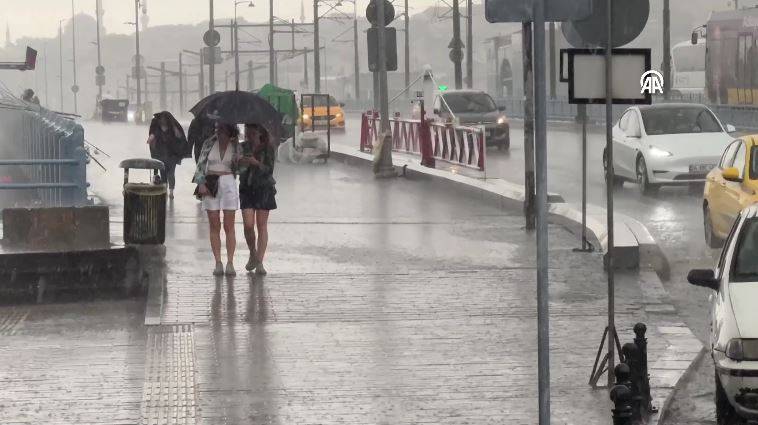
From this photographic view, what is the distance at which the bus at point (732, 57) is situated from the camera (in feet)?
161

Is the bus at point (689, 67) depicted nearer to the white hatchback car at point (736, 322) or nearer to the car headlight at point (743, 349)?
the white hatchback car at point (736, 322)

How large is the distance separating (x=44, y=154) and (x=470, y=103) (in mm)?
19031

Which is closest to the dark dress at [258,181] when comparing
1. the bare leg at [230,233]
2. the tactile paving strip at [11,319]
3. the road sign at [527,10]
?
the bare leg at [230,233]

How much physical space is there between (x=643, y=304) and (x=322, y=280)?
10.3 ft

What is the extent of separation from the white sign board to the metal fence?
1368 inches

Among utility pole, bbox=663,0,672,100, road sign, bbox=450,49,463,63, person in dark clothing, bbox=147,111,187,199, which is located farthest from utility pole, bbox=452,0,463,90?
person in dark clothing, bbox=147,111,187,199

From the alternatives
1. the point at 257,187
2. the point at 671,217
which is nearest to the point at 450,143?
the point at 671,217

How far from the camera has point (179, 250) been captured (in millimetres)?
17234

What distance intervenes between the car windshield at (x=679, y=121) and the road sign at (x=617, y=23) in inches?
604

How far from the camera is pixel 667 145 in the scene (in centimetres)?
2514

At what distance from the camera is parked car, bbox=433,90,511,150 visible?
40.5m

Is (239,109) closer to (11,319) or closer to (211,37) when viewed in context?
(11,319)

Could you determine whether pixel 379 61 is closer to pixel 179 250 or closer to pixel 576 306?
pixel 179 250

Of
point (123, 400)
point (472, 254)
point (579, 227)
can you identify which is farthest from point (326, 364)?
point (579, 227)
